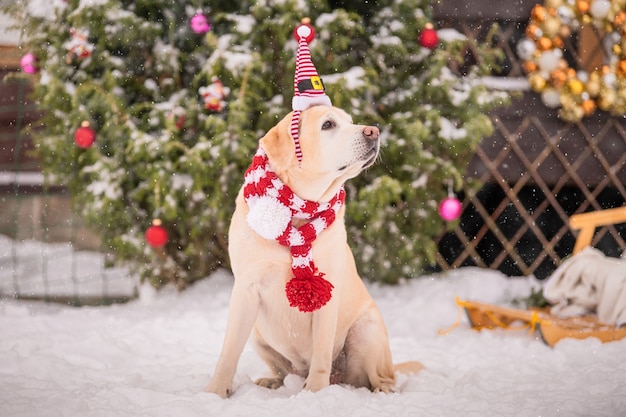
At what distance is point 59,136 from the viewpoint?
131 inches

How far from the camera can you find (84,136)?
10.1 ft

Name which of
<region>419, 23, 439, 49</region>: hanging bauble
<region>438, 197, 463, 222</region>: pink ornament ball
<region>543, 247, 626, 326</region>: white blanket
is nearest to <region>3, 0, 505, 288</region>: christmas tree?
<region>419, 23, 439, 49</region>: hanging bauble

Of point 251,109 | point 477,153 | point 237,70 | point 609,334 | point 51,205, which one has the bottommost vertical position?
point 51,205

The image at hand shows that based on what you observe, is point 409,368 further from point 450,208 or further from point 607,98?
point 607,98

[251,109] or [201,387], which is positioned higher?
[251,109]

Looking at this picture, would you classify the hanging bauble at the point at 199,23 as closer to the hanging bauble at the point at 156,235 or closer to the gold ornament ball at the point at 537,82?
the hanging bauble at the point at 156,235

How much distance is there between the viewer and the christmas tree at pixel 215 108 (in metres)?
3.11

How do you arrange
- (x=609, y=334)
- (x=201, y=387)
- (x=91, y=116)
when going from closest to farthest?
(x=201, y=387) < (x=609, y=334) < (x=91, y=116)

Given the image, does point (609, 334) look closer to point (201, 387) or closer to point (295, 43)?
point (201, 387)

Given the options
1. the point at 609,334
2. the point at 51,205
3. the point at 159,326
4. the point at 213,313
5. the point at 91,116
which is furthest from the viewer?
the point at 51,205

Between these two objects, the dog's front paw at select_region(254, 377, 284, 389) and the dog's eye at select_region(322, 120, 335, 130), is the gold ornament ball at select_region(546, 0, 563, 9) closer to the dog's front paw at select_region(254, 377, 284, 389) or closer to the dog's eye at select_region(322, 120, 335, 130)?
the dog's eye at select_region(322, 120, 335, 130)

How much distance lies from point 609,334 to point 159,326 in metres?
1.87

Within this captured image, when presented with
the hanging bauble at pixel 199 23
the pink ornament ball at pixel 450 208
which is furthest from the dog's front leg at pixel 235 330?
the hanging bauble at pixel 199 23

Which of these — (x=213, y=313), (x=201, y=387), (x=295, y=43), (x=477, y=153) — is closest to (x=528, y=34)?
(x=477, y=153)
